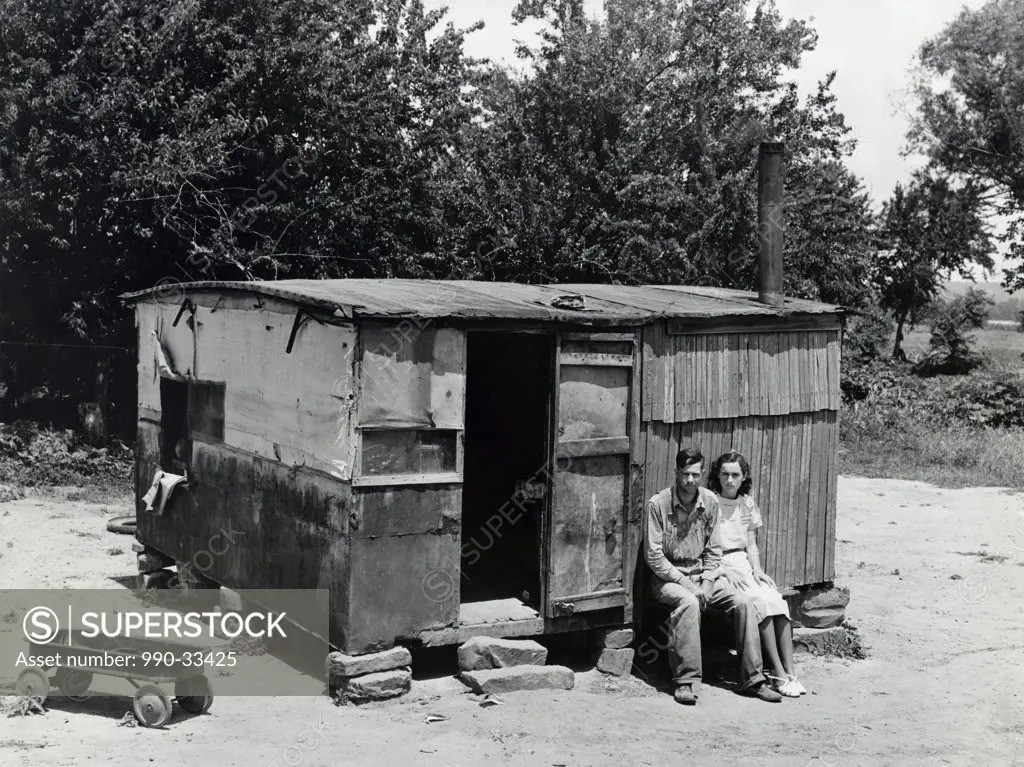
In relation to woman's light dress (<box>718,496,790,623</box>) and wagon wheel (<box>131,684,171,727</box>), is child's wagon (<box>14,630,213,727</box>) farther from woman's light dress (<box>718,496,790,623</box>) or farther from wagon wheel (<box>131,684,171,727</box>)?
woman's light dress (<box>718,496,790,623</box>)

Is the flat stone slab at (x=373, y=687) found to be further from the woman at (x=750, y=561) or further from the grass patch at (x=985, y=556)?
the grass patch at (x=985, y=556)

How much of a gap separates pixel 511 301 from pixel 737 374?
205 centimetres

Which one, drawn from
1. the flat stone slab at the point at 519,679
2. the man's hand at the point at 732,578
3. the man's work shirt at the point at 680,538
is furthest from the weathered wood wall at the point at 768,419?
the flat stone slab at the point at 519,679

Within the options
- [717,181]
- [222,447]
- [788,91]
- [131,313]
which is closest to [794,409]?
[222,447]

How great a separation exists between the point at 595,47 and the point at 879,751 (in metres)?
19.8

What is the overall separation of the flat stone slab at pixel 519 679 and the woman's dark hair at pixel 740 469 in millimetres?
1900

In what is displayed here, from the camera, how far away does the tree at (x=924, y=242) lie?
35.2 meters

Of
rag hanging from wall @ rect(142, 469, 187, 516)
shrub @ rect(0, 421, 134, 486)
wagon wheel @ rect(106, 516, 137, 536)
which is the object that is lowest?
wagon wheel @ rect(106, 516, 137, 536)

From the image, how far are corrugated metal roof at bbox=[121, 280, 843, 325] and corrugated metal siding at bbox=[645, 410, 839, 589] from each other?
0.94 meters

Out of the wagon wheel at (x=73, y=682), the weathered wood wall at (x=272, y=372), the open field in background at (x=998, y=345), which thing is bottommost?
the wagon wheel at (x=73, y=682)

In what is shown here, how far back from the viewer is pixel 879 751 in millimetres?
6688

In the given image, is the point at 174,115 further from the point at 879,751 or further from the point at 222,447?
the point at 879,751

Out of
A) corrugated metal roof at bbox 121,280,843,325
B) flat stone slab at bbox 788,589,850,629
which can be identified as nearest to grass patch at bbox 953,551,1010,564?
flat stone slab at bbox 788,589,850,629

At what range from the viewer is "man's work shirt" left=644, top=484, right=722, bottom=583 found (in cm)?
783
